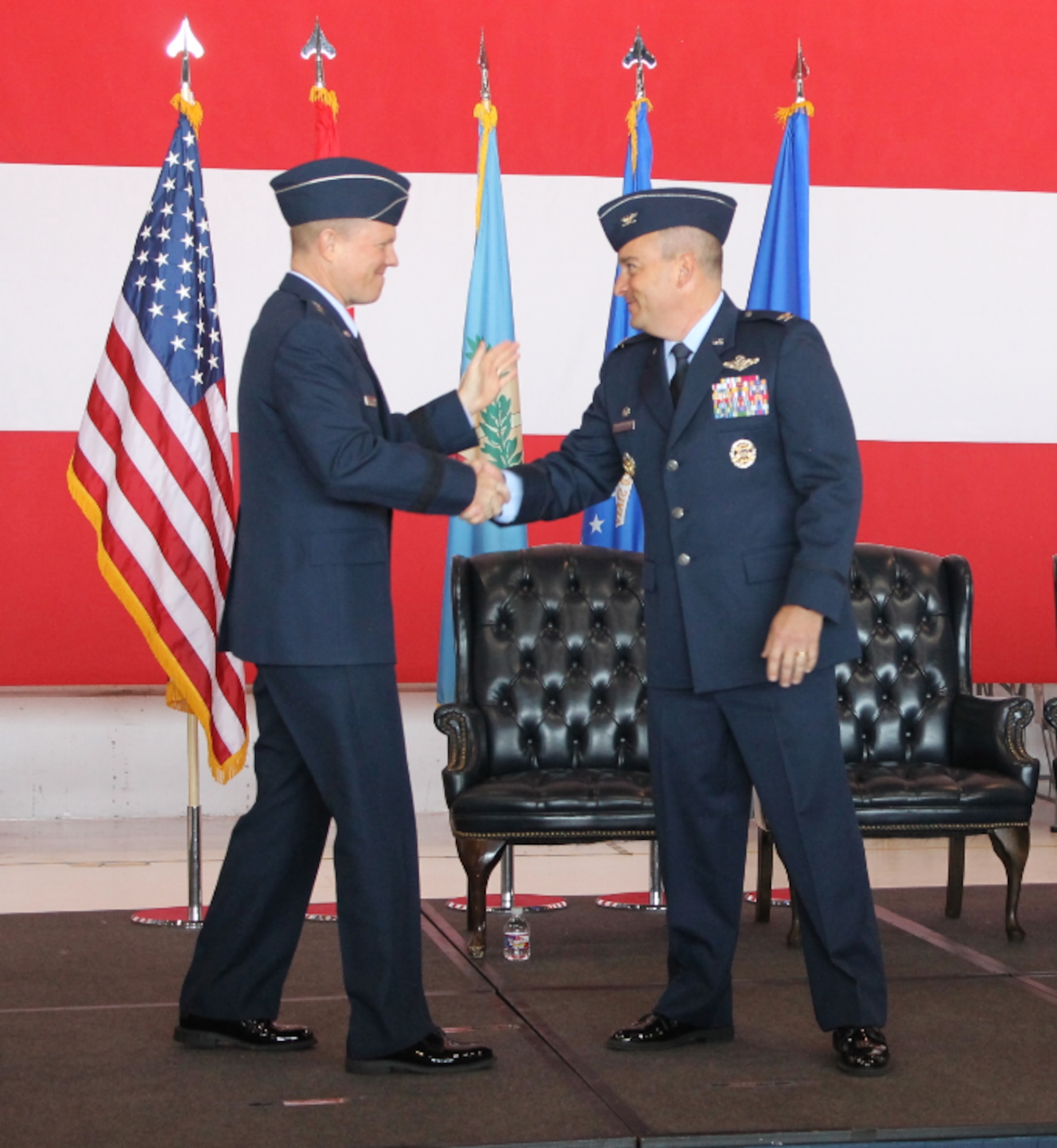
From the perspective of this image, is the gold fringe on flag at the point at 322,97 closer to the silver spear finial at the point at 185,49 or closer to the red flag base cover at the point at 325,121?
the red flag base cover at the point at 325,121

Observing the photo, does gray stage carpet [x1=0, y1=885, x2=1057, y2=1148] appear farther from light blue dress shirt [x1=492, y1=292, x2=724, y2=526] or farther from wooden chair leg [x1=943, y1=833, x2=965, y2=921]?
light blue dress shirt [x1=492, y1=292, x2=724, y2=526]

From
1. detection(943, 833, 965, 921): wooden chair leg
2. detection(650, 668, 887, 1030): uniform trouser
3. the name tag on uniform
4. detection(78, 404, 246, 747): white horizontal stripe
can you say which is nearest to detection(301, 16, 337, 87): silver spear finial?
detection(78, 404, 246, 747): white horizontal stripe

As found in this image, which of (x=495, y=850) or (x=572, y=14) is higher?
(x=572, y=14)

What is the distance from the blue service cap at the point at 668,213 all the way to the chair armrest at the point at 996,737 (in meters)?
1.80

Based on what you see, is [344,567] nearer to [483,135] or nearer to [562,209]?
[483,135]

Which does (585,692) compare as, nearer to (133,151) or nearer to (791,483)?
(791,483)

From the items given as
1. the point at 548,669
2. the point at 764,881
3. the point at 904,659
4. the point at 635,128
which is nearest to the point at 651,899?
the point at 764,881

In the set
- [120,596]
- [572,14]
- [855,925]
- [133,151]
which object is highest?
[572,14]

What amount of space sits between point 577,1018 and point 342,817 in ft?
2.66

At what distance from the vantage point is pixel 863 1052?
281cm

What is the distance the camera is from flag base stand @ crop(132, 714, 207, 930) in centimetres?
414

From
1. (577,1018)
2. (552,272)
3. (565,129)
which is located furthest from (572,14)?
(577,1018)

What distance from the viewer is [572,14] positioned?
584cm

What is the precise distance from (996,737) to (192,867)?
2.21 meters
